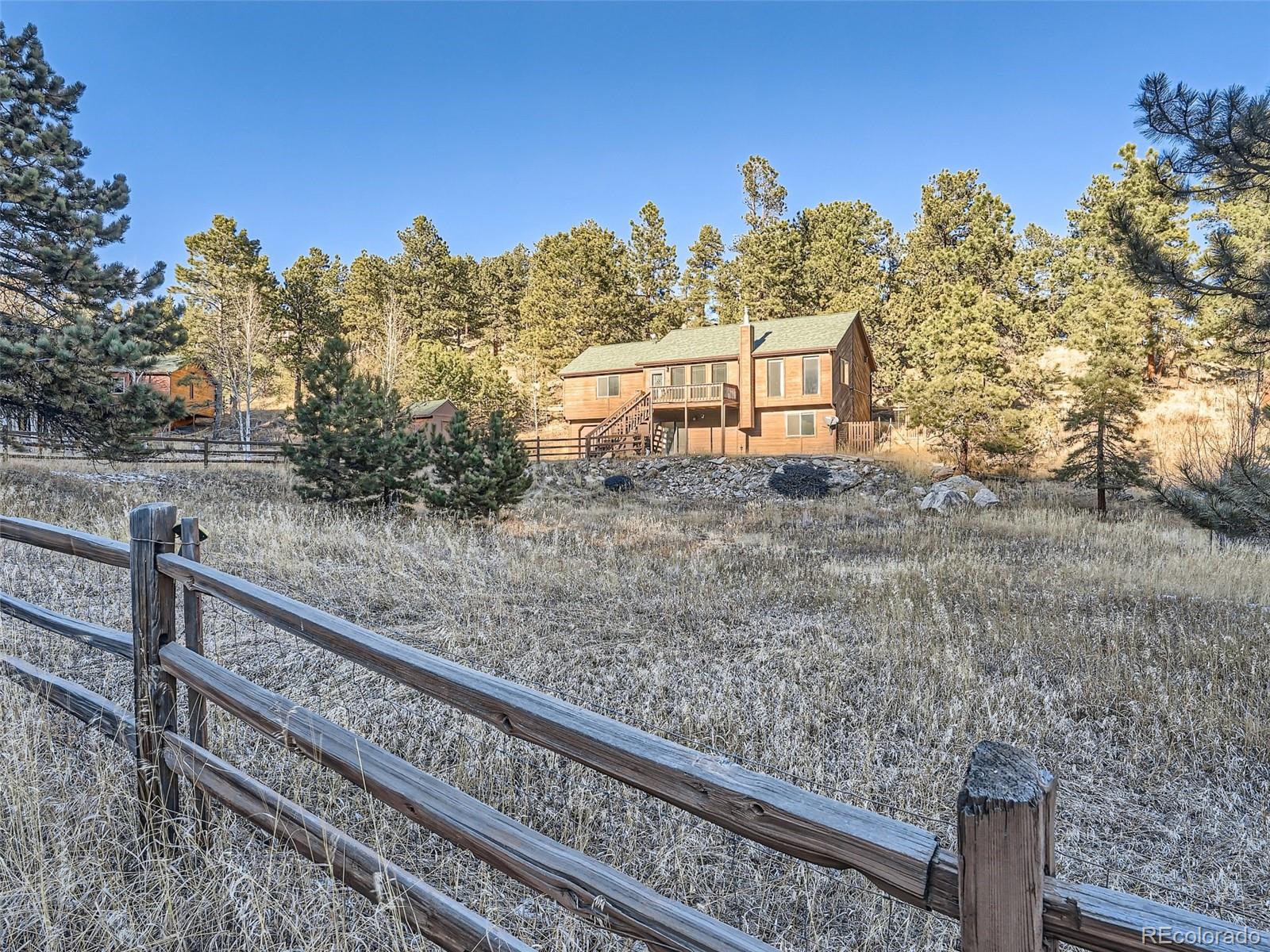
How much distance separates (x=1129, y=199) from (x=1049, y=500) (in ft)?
54.0

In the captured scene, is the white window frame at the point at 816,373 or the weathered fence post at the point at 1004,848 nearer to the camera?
the weathered fence post at the point at 1004,848

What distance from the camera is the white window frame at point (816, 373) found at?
31688 mm

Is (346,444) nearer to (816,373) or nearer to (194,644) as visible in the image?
(194,644)

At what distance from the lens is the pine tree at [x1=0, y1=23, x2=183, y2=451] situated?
11.4 m

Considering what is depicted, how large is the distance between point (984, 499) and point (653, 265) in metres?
34.7

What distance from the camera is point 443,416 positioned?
4234cm

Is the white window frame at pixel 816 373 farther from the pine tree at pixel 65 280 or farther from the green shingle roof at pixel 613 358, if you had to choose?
the pine tree at pixel 65 280

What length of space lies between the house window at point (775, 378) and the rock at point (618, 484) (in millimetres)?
10580

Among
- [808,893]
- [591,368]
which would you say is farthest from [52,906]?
[591,368]

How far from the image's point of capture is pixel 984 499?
1986 cm

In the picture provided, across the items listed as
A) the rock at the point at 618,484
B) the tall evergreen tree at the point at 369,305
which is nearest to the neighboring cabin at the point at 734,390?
the rock at the point at 618,484

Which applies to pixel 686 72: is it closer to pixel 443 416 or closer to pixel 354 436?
pixel 443 416

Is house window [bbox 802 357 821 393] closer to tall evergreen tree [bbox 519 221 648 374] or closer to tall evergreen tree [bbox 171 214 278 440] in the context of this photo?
tall evergreen tree [bbox 519 221 648 374]

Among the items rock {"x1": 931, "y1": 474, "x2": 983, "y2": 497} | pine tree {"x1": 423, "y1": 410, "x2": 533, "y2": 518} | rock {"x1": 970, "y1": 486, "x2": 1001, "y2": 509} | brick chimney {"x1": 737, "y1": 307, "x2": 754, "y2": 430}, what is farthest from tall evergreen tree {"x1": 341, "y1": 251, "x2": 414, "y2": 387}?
rock {"x1": 970, "y1": 486, "x2": 1001, "y2": 509}
